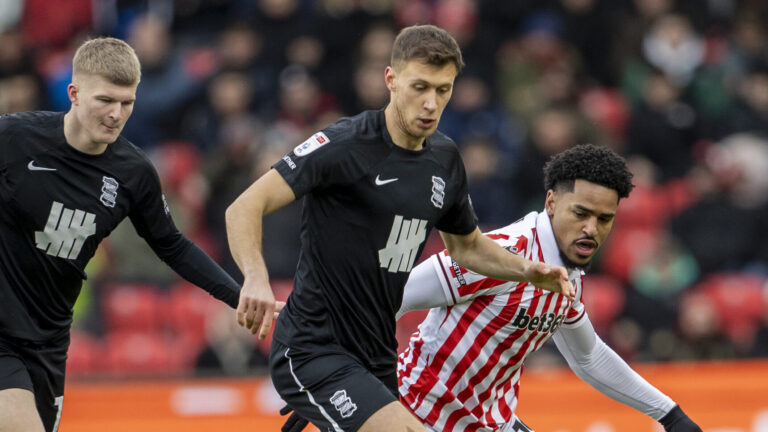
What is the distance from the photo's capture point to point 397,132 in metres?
5.18

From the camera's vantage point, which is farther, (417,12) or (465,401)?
(417,12)

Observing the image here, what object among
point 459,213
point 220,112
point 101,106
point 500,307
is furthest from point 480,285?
point 220,112

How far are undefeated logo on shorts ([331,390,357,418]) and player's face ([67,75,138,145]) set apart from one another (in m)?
1.58

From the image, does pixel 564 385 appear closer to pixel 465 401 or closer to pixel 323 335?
pixel 465 401

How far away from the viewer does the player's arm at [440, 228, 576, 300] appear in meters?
5.33

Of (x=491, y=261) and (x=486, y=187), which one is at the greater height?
(x=486, y=187)

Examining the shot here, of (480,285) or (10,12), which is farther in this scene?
(10,12)

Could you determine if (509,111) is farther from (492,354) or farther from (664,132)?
(492,354)

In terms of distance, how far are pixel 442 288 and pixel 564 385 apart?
2.84 metres

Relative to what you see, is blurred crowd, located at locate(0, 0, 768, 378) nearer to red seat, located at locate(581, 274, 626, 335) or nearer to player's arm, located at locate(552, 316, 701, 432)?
red seat, located at locate(581, 274, 626, 335)

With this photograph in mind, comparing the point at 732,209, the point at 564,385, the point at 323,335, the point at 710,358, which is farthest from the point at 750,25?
the point at 323,335

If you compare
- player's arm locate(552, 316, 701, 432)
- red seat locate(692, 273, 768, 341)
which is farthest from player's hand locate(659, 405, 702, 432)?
red seat locate(692, 273, 768, 341)

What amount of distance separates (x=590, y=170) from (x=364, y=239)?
1333mm

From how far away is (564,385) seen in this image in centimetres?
838
